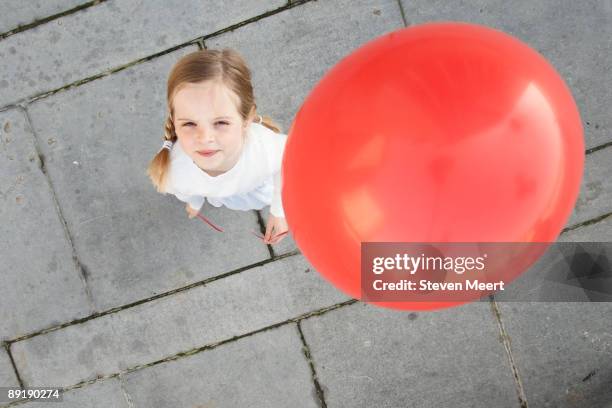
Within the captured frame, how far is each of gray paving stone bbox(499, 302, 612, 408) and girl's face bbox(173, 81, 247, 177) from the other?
1.72m

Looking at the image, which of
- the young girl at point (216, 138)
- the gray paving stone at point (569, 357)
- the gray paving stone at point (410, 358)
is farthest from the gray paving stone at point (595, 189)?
the young girl at point (216, 138)

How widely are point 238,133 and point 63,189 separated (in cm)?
133

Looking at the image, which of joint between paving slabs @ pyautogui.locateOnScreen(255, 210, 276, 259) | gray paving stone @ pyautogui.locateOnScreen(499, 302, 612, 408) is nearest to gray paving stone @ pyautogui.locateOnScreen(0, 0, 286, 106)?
joint between paving slabs @ pyautogui.locateOnScreen(255, 210, 276, 259)

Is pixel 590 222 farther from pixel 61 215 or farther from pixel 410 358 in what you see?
pixel 61 215

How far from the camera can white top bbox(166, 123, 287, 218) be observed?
2.00m

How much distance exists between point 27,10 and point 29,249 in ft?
4.02

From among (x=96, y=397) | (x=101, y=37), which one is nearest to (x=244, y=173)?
(x=101, y=37)

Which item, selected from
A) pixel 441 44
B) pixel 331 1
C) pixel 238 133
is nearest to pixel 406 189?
pixel 441 44

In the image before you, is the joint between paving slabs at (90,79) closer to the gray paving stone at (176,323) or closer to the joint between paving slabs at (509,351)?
the gray paving stone at (176,323)

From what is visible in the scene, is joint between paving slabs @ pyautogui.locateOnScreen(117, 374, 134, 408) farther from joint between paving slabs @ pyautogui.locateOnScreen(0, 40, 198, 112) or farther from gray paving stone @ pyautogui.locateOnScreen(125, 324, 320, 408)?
joint between paving slabs @ pyautogui.locateOnScreen(0, 40, 198, 112)

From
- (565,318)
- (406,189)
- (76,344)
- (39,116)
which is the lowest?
(565,318)

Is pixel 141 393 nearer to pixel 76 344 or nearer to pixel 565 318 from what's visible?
pixel 76 344

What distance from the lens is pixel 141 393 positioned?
8.81ft

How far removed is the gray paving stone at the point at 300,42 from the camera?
260 centimetres
